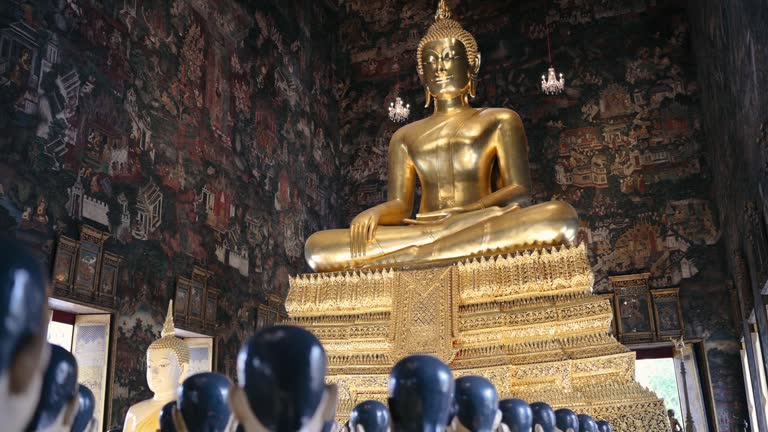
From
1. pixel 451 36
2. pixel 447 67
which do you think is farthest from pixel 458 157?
pixel 451 36

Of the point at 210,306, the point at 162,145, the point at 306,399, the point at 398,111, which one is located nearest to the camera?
the point at 306,399

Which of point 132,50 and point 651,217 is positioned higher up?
point 132,50

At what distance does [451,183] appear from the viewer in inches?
217

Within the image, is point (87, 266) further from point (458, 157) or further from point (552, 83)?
point (552, 83)

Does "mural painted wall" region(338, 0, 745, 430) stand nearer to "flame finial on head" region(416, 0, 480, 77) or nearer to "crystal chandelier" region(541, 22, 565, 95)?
"crystal chandelier" region(541, 22, 565, 95)

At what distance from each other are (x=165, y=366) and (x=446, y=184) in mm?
3203

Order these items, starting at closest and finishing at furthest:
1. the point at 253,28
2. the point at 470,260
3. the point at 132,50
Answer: the point at 470,260
the point at 132,50
the point at 253,28

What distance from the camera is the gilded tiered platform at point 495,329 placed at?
11.0ft

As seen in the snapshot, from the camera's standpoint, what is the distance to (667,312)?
8867 mm

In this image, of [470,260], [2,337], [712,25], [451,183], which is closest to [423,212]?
[451,183]

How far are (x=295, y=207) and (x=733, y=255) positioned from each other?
5.38 meters

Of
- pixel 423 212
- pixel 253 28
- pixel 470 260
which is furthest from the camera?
pixel 253 28

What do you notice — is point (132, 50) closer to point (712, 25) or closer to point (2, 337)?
point (712, 25)

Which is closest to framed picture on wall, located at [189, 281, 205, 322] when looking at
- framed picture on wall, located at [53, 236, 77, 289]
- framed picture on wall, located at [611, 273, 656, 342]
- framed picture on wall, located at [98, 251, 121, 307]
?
framed picture on wall, located at [98, 251, 121, 307]
